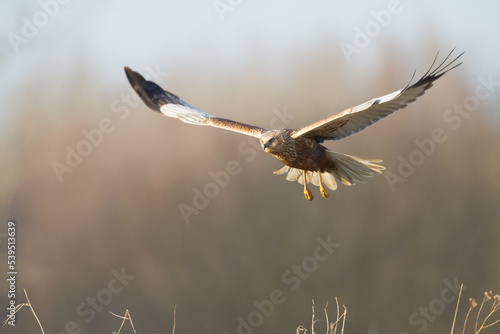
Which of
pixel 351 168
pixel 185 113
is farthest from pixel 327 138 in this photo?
pixel 185 113

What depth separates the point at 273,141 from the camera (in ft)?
18.5

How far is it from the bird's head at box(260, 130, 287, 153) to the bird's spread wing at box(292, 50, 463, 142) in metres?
0.14

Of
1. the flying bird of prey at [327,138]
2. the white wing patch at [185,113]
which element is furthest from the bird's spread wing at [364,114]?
the white wing patch at [185,113]

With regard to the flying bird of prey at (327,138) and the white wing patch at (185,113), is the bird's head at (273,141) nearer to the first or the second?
the flying bird of prey at (327,138)

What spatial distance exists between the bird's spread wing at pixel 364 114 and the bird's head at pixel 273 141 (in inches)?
5.4

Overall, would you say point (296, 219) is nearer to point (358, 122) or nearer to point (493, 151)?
point (493, 151)

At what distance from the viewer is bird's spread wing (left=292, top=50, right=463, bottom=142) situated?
493cm

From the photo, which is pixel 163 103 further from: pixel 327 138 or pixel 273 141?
pixel 327 138

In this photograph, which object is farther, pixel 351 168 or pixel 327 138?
pixel 351 168

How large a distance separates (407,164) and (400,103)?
16.7m

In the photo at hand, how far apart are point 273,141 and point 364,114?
0.88 metres

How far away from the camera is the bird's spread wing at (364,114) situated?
4.93m

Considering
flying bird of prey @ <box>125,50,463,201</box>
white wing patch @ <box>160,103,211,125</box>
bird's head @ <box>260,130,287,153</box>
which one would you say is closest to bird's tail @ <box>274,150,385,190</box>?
flying bird of prey @ <box>125,50,463,201</box>

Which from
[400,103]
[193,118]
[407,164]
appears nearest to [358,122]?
[400,103]
